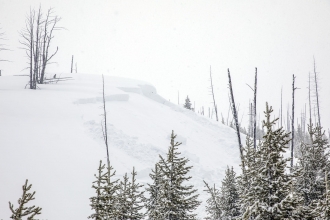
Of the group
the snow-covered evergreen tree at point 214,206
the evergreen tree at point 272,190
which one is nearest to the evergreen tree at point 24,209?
the evergreen tree at point 272,190

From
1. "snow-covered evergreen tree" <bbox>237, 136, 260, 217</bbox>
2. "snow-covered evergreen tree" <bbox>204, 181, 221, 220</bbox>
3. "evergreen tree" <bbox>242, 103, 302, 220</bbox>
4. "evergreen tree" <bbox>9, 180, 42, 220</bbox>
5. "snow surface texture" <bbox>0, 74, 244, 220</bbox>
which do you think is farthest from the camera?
"snow surface texture" <bbox>0, 74, 244, 220</bbox>

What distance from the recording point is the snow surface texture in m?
12.6

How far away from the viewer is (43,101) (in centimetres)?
2175

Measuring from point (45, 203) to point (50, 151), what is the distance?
170 inches

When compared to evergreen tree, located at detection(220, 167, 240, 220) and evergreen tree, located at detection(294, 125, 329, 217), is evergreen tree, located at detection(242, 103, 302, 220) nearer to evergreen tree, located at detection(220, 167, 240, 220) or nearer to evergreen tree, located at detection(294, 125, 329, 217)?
evergreen tree, located at detection(220, 167, 240, 220)

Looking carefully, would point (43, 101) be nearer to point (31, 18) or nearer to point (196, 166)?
point (31, 18)

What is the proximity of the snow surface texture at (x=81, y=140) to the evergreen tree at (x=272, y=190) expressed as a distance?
973 centimetres

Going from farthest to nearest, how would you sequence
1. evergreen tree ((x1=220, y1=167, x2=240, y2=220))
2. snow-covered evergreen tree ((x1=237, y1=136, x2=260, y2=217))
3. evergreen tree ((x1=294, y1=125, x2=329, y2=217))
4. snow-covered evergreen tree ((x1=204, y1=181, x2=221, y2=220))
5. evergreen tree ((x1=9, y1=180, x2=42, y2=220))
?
evergreen tree ((x1=294, y1=125, x2=329, y2=217)) < evergreen tree ((x1=220, y1=167, x2=240, y2=220)) < snow-covered evergreen tree ((x1=204, y1=181, x2=221, y2=220)) < snow-covered evergreen tree ((x1=237, y1=136, x2=260, y2=217)) < evergreen tree ((x1=9, y1=180, x2=42, y2=220))

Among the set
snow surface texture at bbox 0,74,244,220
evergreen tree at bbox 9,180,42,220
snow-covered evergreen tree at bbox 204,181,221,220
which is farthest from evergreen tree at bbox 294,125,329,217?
evergreen tree at bbox 9,180,42,220

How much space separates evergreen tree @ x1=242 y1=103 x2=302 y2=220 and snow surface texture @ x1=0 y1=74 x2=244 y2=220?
9.73 metres

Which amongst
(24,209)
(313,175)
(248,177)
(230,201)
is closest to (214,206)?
(230,201)

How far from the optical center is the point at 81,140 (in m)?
17.7

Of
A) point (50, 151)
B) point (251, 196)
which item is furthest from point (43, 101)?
point (251, 196)

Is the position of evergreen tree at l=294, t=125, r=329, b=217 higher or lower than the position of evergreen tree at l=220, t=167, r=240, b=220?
higher
